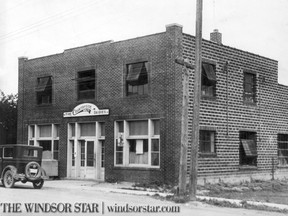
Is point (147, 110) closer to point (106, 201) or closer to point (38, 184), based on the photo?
point (38, 184)

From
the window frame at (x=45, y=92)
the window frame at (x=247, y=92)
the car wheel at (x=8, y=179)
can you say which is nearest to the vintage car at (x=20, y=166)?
the car wheel at (x=8, y=179)

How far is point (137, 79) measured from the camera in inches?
887

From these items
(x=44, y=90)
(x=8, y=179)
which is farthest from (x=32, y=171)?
(x=44, y=90)

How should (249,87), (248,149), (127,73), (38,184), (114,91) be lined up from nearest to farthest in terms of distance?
(38,184) → (127,73) → (114,91) → (248,149) → (249,87)

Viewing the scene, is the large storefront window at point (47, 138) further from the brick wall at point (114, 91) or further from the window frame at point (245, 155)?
the window frame at point (245, 155)

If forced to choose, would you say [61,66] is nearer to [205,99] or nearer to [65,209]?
[205,99]

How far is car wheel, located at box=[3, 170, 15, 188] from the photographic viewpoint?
19.8m

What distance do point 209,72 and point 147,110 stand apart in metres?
3.64

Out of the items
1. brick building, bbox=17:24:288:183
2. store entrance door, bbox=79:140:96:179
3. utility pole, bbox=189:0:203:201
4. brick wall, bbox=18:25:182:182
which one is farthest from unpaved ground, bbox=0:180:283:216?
store entrance door, bbox=79:140:96:179

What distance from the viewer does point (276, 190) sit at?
21.6m

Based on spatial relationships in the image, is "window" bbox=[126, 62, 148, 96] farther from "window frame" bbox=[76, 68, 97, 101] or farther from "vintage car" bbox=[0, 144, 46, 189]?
"vintage car" bbox=[0, 144, 46, 189]

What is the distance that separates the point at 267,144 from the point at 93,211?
16.3 metres

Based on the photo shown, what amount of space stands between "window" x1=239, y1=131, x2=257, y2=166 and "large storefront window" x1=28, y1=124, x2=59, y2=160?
10.3m

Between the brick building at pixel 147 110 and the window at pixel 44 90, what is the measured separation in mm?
59
